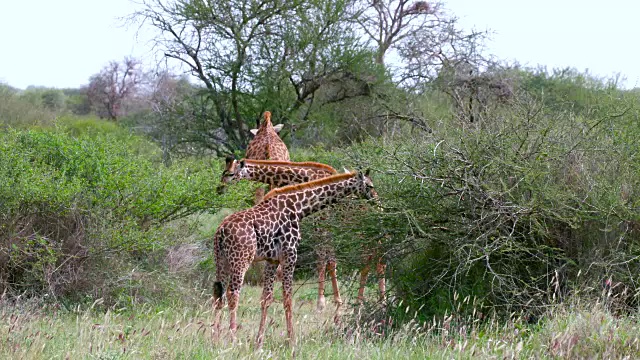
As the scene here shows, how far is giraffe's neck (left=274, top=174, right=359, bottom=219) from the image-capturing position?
26.3 feet

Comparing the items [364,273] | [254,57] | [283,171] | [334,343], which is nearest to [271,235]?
[334,343]

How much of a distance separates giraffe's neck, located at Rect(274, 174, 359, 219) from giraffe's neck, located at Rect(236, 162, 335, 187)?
145 cm

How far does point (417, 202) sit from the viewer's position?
26.5 feet

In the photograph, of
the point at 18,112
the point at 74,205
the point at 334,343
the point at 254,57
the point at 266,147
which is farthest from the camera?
the point at 18,112

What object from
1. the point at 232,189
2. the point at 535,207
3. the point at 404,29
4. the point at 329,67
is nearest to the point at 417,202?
the point at 535,207

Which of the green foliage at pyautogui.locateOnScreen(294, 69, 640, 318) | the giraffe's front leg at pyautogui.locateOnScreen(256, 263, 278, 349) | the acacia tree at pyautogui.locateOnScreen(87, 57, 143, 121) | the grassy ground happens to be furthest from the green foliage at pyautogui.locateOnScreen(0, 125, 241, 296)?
the acacia tree at pyautogui.locateOnScreen(87, 57, 143, 121)

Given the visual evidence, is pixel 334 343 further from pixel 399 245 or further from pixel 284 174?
pixel 284 174

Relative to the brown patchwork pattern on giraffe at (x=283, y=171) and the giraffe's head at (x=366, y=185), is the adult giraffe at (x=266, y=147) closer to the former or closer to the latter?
the brown patchwork pattern on giraffe at (x=283, y=171)

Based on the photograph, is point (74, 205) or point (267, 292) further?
point (74, 205)

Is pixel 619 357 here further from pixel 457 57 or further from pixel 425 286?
pixel 457 57

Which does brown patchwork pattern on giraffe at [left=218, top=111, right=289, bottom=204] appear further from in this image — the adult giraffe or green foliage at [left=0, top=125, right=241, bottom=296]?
green foliage at [left=0, top=125, right=241, bottom=296]

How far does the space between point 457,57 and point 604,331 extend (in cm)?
1916

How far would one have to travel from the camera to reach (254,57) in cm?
2020

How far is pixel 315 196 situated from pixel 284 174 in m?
1.74
